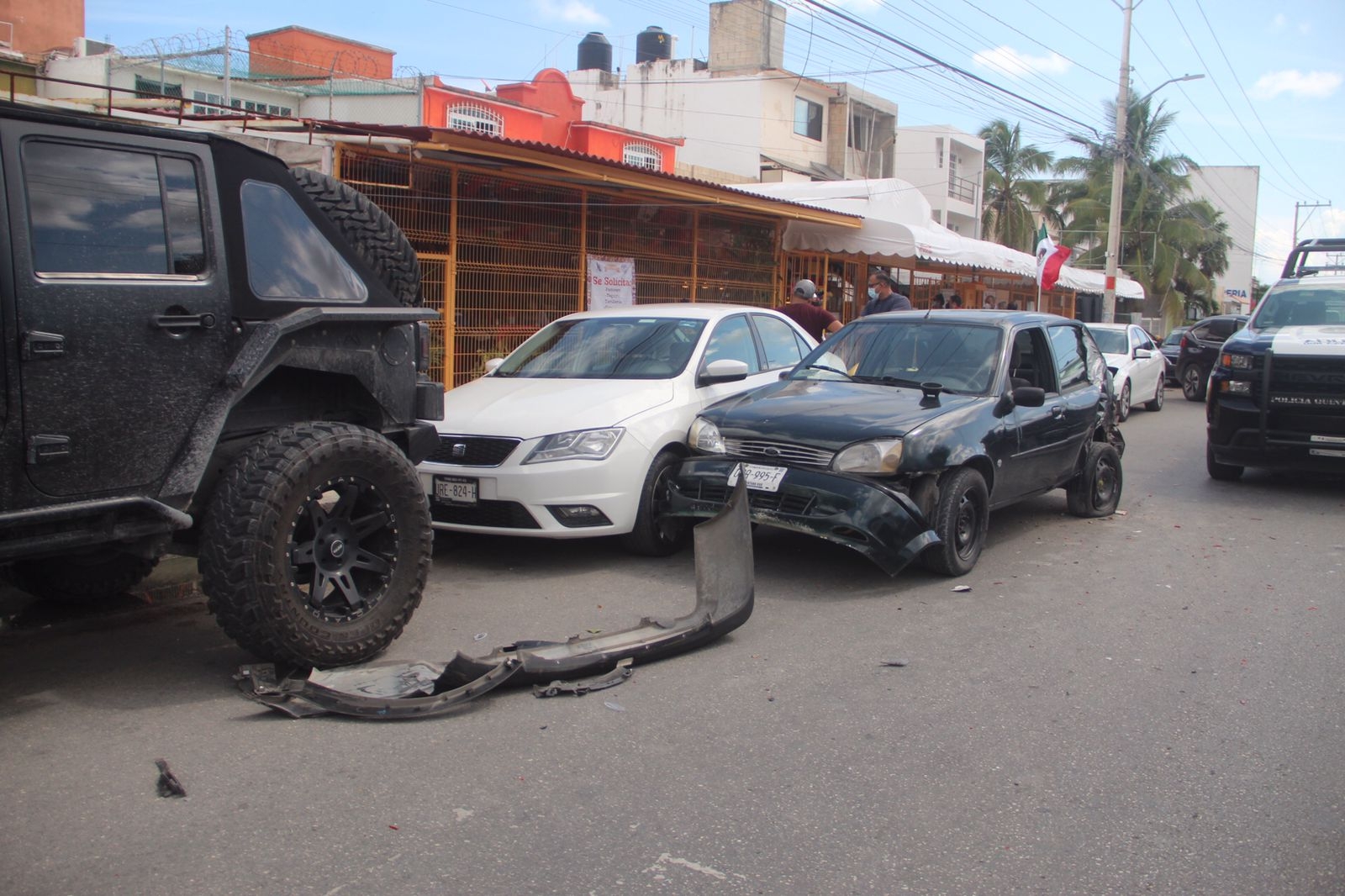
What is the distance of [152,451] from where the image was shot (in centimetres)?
414

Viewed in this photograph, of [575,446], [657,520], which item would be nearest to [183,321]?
[575,446]

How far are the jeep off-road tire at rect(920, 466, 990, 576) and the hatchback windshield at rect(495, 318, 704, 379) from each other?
6.57 feet

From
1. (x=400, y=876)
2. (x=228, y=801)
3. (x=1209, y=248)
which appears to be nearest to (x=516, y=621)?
(x=228, y=801)

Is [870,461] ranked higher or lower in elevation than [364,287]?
lower

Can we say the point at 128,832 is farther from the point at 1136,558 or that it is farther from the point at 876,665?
the point at 1136,558

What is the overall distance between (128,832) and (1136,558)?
6227 mm

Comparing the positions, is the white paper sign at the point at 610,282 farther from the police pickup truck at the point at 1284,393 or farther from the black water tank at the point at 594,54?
the black water tank at the point at 594,54

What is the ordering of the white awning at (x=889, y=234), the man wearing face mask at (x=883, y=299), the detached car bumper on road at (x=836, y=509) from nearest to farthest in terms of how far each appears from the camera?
the detached car bumper on road at (x=836, y=509) → the man wearing face mask at (x=883, y=299) → the white awning at (x=889, y=234)

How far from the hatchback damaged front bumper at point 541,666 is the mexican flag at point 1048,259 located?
14986 mm

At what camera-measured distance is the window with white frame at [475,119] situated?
1020 inches

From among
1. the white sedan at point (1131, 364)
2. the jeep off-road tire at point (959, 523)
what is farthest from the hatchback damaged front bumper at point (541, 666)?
the white sedan at point (1131, 364)

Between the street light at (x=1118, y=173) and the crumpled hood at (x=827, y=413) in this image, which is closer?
the crumpled hood at (x=827, y=413)

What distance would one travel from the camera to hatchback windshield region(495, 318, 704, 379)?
7.70 metres

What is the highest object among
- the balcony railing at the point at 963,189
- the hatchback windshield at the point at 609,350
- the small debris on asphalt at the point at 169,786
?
the balcony railing at the point at 963,189
